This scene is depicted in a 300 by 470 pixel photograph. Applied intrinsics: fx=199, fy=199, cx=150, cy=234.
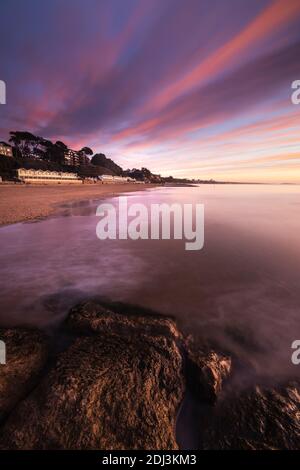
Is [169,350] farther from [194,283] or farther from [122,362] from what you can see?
[194,283]

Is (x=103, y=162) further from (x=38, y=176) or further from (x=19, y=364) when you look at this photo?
(x=19, y=364)

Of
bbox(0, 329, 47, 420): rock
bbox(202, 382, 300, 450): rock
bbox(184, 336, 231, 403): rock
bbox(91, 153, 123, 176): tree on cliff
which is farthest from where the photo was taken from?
bbox(91, 153, 123, 176): tree on cliff

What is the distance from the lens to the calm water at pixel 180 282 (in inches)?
158

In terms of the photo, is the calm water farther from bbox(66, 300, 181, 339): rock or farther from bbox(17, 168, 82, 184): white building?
bbox(17, 168, 82, 184): white building

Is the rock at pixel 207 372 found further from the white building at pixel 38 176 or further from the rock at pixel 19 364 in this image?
the white building at pixel 38 176

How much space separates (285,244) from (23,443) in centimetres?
1090

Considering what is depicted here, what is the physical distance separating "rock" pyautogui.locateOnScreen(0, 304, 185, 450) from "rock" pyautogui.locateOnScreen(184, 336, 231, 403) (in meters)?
0.17

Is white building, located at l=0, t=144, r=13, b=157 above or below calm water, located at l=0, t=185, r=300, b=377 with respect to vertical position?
above

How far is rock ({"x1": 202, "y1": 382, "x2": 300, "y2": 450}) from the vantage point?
86.7 inches

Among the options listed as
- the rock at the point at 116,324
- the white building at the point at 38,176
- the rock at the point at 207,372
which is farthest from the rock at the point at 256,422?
the white building at the point at 38,176

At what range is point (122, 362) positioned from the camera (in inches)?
104

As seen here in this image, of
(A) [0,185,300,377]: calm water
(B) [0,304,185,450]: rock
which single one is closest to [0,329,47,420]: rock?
(B) [0,304,185,450]: rock
